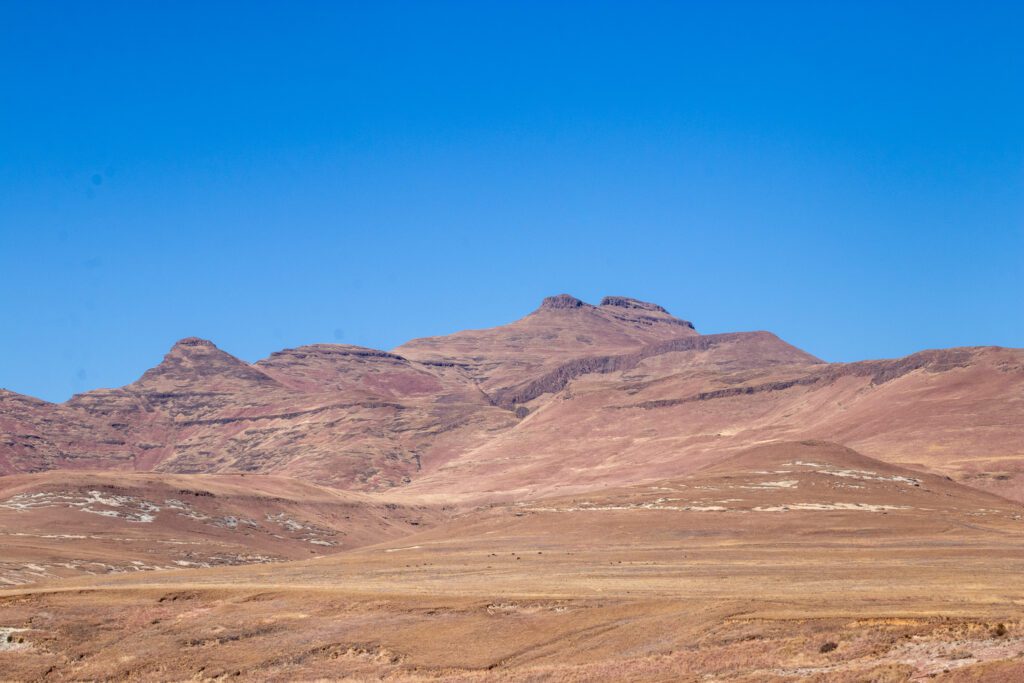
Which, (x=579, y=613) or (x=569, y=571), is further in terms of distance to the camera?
(x=569, y=571)

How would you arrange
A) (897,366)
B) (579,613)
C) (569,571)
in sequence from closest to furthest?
1. (579,613)
2. (569,571)
3. (897,366)

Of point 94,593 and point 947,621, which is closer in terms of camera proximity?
point 947,621

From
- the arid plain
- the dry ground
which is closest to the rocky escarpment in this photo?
the arid plain

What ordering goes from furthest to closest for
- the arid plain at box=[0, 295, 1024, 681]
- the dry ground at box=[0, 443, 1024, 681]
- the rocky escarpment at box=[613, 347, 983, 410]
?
the rocky escarpment at box=[613, 347, 983, 410]
the arid plain at box=[0, 295, 1024, 681]
the dry ground at box=[0, 443, 1024, 681]

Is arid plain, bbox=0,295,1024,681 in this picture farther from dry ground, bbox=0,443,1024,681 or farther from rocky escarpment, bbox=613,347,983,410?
rocky escarpment, bbox=613,347,983,410

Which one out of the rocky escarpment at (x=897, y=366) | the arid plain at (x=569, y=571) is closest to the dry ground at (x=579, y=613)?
the arid plain at (x=569, y=571)

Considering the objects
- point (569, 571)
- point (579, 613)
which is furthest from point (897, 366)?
point (579, 613)

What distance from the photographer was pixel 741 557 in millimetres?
60406

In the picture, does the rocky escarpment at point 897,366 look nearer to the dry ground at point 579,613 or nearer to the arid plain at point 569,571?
the arid plain at point 569,571

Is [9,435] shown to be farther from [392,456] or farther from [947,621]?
[947,621]

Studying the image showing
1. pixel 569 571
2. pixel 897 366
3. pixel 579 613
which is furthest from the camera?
pixel 897 366

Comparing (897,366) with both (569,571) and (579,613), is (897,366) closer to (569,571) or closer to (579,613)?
(569,571)

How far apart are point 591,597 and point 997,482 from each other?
267 feet

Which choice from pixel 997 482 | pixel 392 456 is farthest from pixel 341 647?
pixel 392 456
